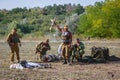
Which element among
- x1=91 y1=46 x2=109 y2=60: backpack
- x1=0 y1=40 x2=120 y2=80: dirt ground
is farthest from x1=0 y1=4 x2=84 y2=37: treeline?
x1=0 y1=40 x2=120 y2=80: dirt ground

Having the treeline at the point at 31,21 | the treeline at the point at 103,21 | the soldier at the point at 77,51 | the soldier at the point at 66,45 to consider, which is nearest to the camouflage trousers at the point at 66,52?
the soldier at the point at 66,45

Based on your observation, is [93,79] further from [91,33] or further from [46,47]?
[91,33]

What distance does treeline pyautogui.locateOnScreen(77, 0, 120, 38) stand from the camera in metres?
65.9

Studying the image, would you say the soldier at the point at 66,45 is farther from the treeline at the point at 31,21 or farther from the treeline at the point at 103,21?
the treeline at the point at 31,21

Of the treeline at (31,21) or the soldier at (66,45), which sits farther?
the treeline at (31,21)

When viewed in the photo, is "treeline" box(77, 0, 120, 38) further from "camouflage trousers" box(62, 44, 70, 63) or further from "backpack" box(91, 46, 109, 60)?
"camouflage trousers" box(62, 44, 70, 63)

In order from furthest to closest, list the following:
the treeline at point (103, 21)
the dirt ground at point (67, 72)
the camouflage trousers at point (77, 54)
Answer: the treeline at point (103, 21), the camouflage trousers at point (77, 54), the dirt ground at point (67, 72)

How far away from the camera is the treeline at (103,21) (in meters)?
65.9

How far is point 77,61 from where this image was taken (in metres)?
21.5

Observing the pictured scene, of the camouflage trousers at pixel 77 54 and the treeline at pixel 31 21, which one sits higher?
the treeline at pixel 31 21

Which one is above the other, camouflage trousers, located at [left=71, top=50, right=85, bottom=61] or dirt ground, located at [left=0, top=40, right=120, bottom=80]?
camouflage trousers, located at [left=71, top=50, right=85, bottom=61]

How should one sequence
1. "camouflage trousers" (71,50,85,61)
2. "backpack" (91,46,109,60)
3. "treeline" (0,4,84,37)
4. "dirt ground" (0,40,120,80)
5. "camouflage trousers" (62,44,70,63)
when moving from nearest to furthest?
"dirt ground" (0,40,120,80) → "camouflage trousers" (62,44,70,63) → "camouflage trousers" (71,50,85,61) → "backpack" (91,46,109,60) → "treeline" (0,4,84,37)

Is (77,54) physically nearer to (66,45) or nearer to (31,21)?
(66,45)

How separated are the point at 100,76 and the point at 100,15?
53797 millimetres
